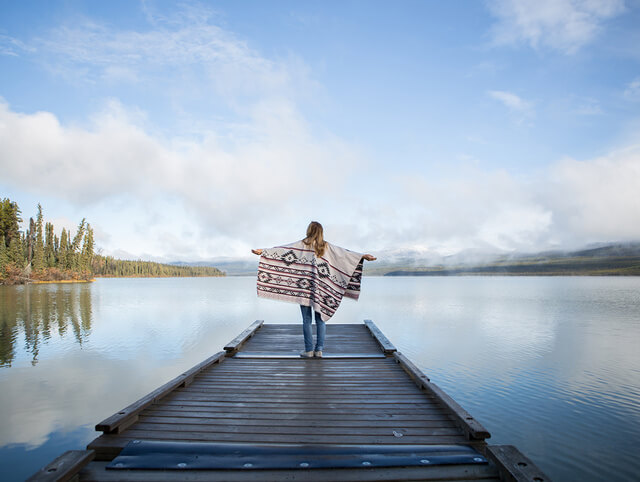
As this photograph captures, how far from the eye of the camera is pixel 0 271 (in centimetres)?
4784

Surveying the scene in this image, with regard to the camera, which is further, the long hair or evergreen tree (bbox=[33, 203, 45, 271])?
evergreen tree (bbox=[33, 203, 45, 271])

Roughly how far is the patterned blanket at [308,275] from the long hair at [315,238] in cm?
9

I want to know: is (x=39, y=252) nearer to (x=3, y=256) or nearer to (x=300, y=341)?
(x=3, y=256)

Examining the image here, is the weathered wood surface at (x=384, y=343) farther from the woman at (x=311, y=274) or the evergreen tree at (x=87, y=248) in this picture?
the evergreen tree at (x=87, y=248)

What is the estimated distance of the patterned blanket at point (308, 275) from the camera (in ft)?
20.8

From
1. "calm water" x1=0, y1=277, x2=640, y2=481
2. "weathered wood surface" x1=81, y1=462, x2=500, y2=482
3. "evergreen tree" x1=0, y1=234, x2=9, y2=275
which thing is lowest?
"calm water" x1=0, y1=277, x2=640, y2=481

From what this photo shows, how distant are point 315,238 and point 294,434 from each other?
136 inches

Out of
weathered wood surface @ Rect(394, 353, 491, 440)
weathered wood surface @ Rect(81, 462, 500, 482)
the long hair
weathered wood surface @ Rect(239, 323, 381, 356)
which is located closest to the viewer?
weathered wood surface @ Rect(81, 462, 500, 482)

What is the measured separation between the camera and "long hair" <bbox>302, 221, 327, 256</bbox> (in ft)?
20.7

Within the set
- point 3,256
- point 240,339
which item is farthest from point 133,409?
point 3,256

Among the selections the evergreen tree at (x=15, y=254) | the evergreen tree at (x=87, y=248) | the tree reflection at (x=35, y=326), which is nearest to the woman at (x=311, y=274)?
the tree reflection at (x=35, y=326)

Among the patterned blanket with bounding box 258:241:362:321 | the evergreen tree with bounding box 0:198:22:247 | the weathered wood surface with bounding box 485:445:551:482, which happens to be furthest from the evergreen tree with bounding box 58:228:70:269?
the weathered wood surface with bounding box 485:445:551:482

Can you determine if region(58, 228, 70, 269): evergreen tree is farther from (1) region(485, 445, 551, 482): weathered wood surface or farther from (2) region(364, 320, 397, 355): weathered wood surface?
(1) region(485, 445, 551, 482): weathered wood surface

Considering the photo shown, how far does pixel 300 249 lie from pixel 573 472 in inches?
192
